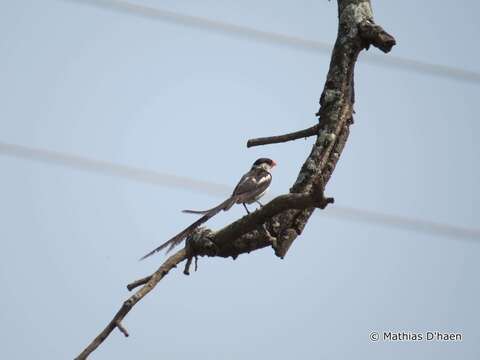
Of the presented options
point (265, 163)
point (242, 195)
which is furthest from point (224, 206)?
point (265, 163)

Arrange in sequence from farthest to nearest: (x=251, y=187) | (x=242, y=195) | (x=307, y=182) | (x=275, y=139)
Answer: (x=251, y=187) → (x=242, y=195) → (x=275, y=139) → (x=307, y=182)

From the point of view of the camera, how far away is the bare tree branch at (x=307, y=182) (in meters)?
4.45

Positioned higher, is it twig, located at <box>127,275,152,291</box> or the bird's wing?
the bird's wing

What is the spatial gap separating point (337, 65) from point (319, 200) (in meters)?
1.64

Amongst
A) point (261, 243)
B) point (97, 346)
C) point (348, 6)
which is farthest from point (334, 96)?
point (97, 346)

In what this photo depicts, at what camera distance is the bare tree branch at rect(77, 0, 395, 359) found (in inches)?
175

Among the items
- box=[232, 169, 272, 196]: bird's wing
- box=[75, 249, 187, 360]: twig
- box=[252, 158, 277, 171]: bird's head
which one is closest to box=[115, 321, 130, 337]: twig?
box=[75, 249, 187, 360]: twig

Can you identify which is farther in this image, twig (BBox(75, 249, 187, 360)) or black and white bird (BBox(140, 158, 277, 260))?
black and white bird (BBox(140, 158, 277, 260))

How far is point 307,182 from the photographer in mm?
4844

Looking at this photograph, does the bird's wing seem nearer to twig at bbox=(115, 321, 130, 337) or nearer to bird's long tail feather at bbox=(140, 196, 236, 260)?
bird's long tail feather at bbox=(140, 196, 236, 260)

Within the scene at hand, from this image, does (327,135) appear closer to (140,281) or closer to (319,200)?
(319,200)

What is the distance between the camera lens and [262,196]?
8.62 m

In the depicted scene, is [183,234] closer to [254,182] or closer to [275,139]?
[275,139]

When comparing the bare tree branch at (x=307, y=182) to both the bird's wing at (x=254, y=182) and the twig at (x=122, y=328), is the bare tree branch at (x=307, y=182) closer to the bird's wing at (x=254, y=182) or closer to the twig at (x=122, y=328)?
the twig at (x=122, y=328)
